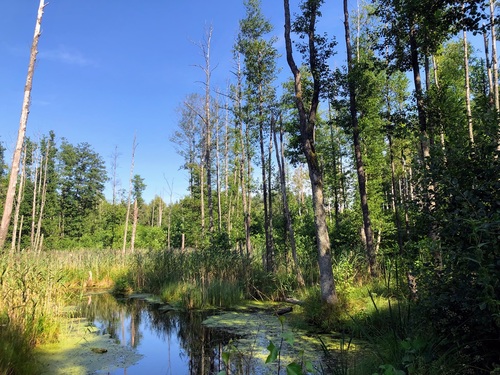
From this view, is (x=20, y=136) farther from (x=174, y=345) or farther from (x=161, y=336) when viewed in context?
(x=174, y=345)

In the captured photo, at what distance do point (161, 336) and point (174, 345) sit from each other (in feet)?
2.54

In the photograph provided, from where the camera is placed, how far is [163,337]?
22.5ft

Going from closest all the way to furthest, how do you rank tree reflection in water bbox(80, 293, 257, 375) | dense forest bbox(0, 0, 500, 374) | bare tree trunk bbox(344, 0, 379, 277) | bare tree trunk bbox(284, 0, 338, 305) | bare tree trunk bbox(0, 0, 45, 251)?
dense forest bbox(0, 0, 500, 374) < tree reflection in water bbox(80, 293, 257, 375) < bare tree trunk bbox(284, 0, 338, 305) < bare tree trunk bbox(344, 0, 379, 277) < bare tree trunk bbox(0, 0, 45, 251)

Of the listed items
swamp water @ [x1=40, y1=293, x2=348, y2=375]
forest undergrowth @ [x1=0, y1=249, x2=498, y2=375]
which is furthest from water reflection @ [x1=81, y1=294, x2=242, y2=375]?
forest undergrowth @ [x1=0, y1=249, x2=498, y2=375]

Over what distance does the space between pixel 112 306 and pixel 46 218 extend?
27.1 metres

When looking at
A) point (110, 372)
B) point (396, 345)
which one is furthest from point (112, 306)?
point (396, 345)

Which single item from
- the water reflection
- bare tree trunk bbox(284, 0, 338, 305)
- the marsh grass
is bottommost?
the water reflection

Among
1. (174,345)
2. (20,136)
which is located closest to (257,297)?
(174,345)

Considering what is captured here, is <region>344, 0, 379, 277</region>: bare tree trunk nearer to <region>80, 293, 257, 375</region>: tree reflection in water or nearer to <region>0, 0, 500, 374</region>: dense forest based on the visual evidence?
<region>0, 0, 500, 374</region>: dense forest

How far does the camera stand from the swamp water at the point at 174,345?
4738 mm

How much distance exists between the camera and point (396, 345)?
129 inches

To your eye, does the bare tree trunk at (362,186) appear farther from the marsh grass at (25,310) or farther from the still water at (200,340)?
the marsh grass at (25,310)

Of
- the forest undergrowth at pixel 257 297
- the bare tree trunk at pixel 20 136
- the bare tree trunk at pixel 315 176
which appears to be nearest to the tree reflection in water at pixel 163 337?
the forest undergrowth at pixel 257 297

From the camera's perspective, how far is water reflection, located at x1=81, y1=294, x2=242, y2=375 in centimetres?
510
